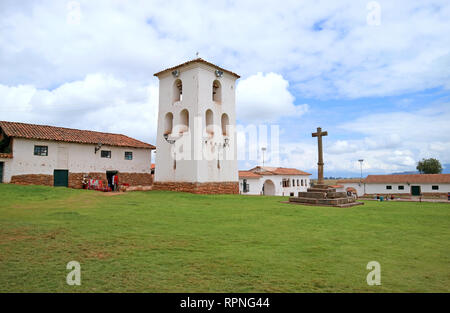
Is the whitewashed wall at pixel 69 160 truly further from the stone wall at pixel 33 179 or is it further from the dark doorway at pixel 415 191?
the dark doorway at pixel 415 191

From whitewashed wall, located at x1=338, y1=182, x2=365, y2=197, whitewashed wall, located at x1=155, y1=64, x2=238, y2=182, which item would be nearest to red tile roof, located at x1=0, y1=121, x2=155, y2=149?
whitewashed wall, located at x1=155, y1=64, x2=238, y2=182

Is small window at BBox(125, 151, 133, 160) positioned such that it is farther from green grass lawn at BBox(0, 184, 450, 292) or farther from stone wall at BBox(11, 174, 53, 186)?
green grass lawn at BBox(0, 184, 450, 292)

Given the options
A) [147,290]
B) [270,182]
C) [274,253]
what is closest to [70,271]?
[147,290]

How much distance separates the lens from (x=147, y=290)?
2.99 m

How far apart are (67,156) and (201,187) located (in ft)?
34.0

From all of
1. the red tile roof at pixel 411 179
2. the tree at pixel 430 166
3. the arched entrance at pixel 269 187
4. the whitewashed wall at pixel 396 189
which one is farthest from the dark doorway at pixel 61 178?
the tree at pixel 430 166

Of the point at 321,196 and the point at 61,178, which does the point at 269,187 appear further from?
the point at 61,178

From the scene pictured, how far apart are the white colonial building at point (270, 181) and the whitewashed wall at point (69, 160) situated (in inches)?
564

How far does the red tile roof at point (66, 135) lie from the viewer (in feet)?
59.8

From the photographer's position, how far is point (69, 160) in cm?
2002

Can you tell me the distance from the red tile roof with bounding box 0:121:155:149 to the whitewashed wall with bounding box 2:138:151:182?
1.29 ft

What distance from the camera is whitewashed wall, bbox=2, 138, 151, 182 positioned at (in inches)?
697
